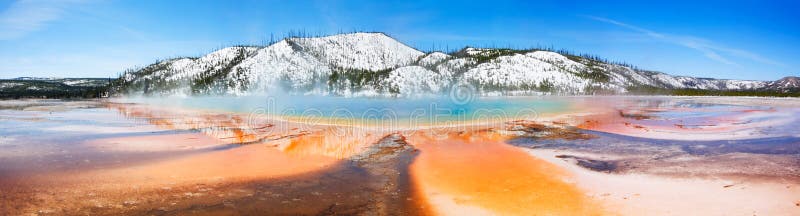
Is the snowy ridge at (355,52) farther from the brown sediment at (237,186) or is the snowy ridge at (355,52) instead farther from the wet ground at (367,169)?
the brown sediment at (237,186)

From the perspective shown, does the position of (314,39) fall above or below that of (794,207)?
above

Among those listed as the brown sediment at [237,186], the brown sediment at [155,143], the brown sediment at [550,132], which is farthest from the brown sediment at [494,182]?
the brown sediment at [155,143]

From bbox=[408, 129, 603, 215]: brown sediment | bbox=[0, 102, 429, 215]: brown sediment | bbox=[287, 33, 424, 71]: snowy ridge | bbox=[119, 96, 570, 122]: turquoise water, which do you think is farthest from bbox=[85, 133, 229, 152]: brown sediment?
bbox=[287, 33, 424, 71]: snowy ridge

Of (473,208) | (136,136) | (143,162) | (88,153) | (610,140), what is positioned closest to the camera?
(473,208)

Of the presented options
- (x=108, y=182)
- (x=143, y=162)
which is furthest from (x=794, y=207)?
(x=143, y=162)

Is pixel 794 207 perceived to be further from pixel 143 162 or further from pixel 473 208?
pixel 143 162

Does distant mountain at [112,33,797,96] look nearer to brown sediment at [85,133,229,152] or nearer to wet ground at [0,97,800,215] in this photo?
brown sediment at [85,133,229,152]

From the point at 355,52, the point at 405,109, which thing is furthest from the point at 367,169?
the point at 355,52
